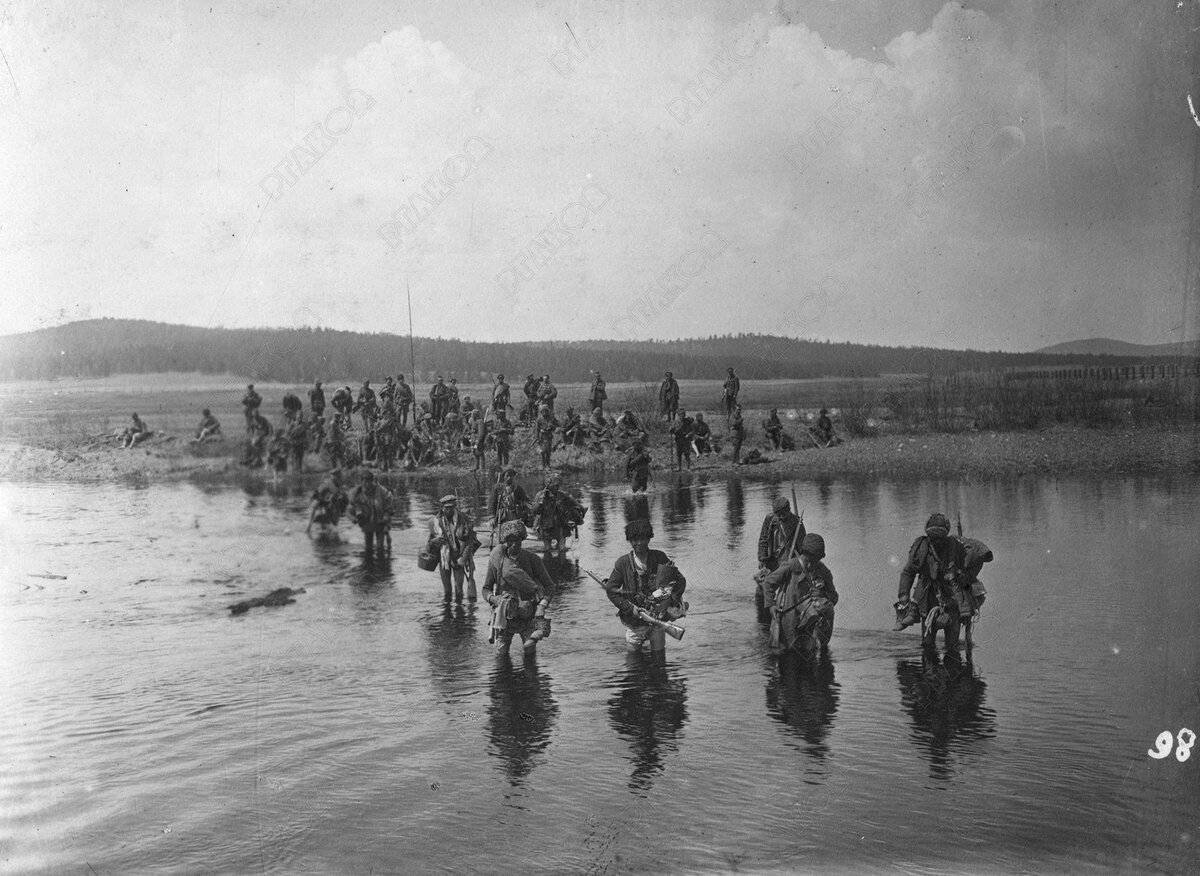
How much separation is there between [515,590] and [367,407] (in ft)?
44.4

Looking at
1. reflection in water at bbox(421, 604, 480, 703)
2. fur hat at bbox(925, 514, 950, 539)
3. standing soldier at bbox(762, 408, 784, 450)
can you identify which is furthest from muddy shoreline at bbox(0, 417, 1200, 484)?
fur hat at bbox(925, 514, 950, 539)

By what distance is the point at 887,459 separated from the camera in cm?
3003

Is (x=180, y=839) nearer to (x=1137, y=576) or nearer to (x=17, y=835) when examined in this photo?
(x=17, y=835)

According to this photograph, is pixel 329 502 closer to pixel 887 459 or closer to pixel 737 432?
pixel 737 432

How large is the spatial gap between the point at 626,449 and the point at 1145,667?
23.9m

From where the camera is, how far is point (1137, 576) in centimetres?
1508

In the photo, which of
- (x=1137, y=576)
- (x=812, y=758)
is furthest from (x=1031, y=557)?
(x=812, y=758)

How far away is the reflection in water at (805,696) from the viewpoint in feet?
29.7

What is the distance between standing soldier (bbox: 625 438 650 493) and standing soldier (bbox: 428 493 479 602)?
37.7ft

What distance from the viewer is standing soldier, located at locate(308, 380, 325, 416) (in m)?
20.4

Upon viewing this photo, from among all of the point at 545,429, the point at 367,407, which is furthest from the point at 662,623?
the point at 545,429

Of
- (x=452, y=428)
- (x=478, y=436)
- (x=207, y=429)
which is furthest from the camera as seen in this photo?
(x=478, y=436)

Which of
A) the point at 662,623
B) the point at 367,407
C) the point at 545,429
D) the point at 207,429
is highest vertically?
the point at 367,407

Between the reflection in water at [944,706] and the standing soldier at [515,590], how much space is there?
13.3ft
